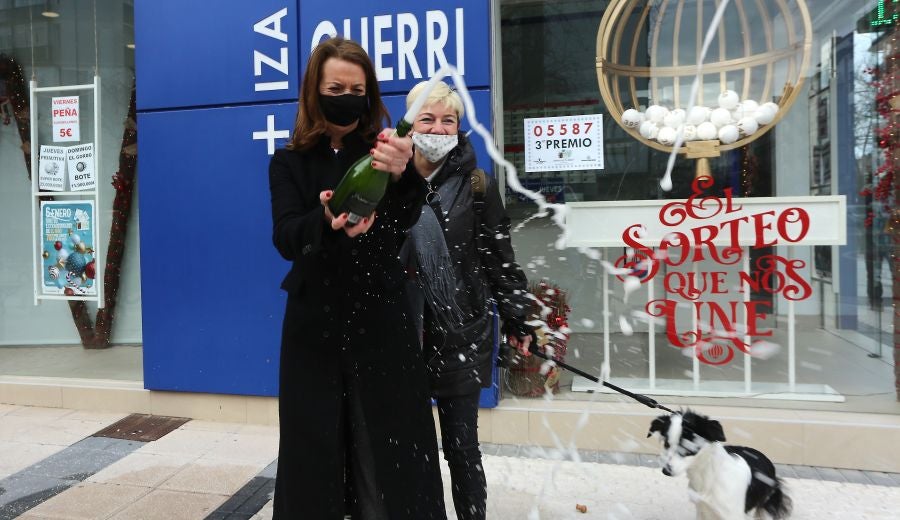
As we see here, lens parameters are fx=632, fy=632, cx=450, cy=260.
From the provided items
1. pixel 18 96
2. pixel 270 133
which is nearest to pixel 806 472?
pixel 270 133

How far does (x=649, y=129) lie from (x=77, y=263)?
199 inches

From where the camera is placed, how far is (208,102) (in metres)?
4.66

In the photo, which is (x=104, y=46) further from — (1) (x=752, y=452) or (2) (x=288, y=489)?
(1) (x=752, y=452)

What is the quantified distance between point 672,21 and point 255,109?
3036 mm

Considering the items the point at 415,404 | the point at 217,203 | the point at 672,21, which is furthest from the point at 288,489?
the point at 672,21

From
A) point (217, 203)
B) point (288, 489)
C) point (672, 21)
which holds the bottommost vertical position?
point (288, 489)

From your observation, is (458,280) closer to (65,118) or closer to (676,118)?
(676,118)

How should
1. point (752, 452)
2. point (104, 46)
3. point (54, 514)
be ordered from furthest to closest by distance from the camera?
point (104, 46) → point (54, 514) → point (752, 452)

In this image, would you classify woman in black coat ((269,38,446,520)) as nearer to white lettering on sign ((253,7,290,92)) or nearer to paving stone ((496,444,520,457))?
paving stone ((496,444,520,457))

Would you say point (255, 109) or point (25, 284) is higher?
point (255, 109)

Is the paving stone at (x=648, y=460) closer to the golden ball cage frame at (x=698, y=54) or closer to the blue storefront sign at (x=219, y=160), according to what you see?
the golden ball cage frame at (x=698, y=54)

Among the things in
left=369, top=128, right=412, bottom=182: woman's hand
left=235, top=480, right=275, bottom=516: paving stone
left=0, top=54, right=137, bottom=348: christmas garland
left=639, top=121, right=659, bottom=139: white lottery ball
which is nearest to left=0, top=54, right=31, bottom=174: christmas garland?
left=0, top=54, right=137, bottom=348: christmas garland

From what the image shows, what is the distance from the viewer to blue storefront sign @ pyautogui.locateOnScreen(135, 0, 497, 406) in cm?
447

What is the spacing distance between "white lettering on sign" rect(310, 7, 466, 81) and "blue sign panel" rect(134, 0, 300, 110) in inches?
12.9
